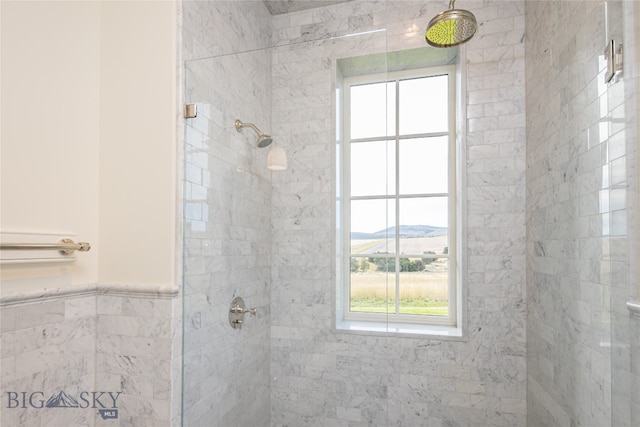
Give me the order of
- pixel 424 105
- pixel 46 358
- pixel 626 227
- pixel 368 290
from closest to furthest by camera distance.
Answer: pixel 626 227 < pixel 46 358 < pixel 368 290 < pixel 424 105

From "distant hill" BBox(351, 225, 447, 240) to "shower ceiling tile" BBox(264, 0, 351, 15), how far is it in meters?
1.48

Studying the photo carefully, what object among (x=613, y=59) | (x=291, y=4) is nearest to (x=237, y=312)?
(x=613, y=59)

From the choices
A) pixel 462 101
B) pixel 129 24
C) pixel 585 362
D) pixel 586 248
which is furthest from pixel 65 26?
pixel 585 362

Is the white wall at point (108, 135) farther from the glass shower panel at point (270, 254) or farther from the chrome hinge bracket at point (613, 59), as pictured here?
the chrome hinge bracket at point (613, 59)

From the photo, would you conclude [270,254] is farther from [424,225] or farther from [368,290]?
[424,225]

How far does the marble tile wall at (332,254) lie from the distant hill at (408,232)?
4.5 inches

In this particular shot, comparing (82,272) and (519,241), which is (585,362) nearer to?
(519,241)

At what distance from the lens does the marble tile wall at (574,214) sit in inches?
39.6

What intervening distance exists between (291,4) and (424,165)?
4.31 feet

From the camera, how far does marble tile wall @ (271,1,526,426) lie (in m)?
1.30

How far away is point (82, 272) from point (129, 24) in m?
0.96

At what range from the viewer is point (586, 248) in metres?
1.20

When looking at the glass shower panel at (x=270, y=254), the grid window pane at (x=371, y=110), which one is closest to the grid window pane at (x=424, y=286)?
the glass shower panel at (x=270, y=254)

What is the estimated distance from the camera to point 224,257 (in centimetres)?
137
